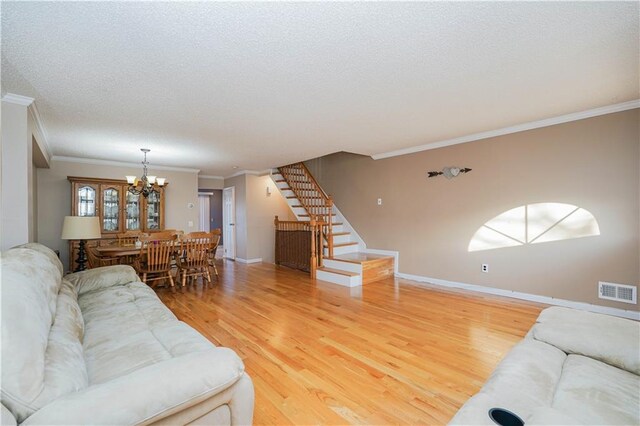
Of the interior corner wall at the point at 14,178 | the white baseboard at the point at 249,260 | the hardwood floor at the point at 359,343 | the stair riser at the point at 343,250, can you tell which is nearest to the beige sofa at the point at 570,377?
the hardwood floor at the point at 359,343

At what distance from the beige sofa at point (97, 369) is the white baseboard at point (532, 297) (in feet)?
13.3

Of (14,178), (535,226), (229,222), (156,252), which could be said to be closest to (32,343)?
(14,178)

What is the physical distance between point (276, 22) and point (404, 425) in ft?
8.05

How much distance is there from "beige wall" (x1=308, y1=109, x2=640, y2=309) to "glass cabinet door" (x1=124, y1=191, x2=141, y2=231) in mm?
4805

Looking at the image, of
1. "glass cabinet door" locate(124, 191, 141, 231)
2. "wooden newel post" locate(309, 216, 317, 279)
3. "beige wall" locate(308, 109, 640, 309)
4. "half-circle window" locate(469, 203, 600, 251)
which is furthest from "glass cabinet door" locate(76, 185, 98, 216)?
"half-circle window" locate(469, 203, 600, 251)

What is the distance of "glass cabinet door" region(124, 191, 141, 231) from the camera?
580 centimetres

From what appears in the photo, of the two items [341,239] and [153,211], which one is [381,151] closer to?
[341,239]

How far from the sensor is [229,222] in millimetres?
8023

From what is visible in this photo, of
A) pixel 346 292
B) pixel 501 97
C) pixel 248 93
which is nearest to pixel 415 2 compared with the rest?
pixel 248 93

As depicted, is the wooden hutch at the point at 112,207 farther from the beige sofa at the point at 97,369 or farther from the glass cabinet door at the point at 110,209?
the beige sofa at the point at 97,369

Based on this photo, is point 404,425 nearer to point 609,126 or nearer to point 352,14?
point 352,14

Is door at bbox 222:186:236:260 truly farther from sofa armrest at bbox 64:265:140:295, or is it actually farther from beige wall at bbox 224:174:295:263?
sofa armrest at bbox 64:265:140:295

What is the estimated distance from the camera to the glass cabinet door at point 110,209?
5523 mm

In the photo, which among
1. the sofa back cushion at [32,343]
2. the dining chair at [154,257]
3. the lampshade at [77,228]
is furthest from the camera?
the dining chair at [154,257]
